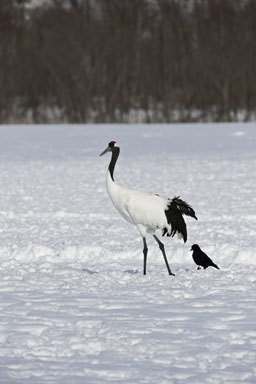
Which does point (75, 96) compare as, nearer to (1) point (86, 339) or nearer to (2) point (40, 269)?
(2) point (40, 269)

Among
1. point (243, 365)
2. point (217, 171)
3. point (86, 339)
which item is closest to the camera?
point (243, 365)

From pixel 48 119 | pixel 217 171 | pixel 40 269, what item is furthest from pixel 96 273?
pixel 48 119

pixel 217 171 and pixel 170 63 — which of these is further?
pixel 170 63

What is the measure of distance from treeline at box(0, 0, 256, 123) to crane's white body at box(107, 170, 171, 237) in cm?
3288

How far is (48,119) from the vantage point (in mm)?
42469

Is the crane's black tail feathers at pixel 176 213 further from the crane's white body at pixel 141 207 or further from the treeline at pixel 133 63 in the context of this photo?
the treeline at pixel 133 63

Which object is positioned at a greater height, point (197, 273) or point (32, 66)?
point (32, 66)

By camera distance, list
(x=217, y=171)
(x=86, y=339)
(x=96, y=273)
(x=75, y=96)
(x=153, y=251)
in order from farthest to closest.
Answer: (x=75, y=96) → (x=217, y=171) → (x=153, y=251) → (x=96, y=273) → (x=86, y=339)

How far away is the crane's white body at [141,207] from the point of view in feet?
26.1

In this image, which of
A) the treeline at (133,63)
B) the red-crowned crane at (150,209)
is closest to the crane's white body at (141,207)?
the red-crowned crane at (150,209)

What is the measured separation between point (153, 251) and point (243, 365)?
4749 mm

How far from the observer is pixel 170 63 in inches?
A: 1879

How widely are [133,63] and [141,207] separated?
3982cm

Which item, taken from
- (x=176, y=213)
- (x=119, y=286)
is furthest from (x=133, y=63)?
(x=119, y=286)
